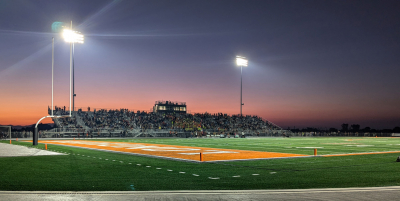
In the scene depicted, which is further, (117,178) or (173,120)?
(173,120)

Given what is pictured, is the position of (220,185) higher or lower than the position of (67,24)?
lower

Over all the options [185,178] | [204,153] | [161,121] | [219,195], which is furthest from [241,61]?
[219,195]

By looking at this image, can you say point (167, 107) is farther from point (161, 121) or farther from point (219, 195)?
point (219, 195)

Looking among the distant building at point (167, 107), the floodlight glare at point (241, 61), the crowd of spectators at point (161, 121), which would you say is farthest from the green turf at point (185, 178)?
the distant building at point (167, 107)

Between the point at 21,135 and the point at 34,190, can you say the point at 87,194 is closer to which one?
the point at 34,190

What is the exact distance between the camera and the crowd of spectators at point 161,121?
206 ft

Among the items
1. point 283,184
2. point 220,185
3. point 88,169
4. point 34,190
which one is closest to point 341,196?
point 283,184

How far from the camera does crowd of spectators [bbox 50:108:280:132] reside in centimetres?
6282

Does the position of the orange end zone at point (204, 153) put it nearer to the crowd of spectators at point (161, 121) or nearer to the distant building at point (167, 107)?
the crowd of spectators at point (161, 121)

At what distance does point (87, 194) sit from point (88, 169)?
198 inches

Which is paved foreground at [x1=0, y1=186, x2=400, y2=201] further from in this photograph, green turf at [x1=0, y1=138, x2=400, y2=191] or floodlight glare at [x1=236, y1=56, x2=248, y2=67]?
floodlight glare at [x1=236, y1=56, x2=248, y2=67]

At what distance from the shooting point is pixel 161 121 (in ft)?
237

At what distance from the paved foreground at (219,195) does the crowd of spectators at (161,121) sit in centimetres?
5271

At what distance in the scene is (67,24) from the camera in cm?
3209
